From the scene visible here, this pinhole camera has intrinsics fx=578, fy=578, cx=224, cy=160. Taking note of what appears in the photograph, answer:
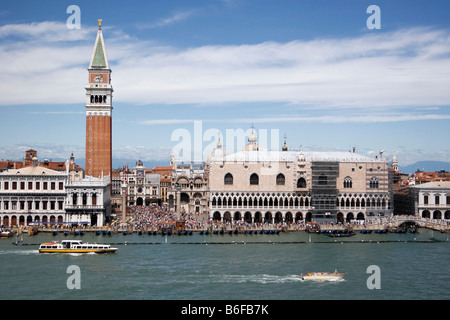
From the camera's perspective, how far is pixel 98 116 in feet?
293

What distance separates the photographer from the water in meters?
39.8

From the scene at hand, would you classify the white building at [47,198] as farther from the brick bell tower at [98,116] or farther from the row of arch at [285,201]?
the row of arch at [285,201]

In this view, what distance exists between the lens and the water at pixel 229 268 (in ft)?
131

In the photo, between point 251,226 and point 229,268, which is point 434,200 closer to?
point 251,226

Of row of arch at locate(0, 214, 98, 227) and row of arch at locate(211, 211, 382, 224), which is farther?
row of arch at locate(211, 211, 382, 224)

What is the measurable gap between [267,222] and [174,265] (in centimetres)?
3297

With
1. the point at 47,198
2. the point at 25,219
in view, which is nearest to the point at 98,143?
the point at 47,198

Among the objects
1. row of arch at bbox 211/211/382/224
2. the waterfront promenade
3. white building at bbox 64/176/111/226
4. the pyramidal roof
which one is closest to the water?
the waterfront promenade

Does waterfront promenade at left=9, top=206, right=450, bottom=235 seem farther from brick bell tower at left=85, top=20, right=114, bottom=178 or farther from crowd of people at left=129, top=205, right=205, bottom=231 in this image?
brick bell tower at left=85, top=20, right=114, bottom=178

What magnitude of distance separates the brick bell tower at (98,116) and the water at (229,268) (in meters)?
Result: 23.6

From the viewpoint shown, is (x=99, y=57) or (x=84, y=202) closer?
(x=84, y=202)

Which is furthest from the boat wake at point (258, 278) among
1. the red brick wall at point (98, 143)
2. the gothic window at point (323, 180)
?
the red brick wall at point (98, 143)

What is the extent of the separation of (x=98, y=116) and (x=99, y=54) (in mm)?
9771

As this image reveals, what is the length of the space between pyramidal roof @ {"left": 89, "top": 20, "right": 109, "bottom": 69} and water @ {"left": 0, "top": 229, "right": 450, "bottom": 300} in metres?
32.2
